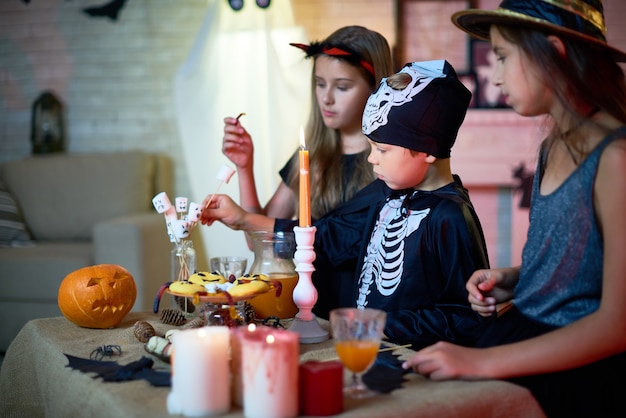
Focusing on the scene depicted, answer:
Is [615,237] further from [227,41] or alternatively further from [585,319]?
[227,41]

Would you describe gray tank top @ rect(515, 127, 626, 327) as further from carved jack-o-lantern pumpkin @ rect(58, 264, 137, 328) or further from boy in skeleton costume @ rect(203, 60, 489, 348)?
carved jack-o-lantern pumpkin @ rect(58, 264, 137, 328)

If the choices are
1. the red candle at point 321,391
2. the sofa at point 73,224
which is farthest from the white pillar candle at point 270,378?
the sofa at point 73,224

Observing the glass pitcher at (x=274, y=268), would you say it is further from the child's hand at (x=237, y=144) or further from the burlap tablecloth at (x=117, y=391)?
the child's hand at (x=237, y=144)

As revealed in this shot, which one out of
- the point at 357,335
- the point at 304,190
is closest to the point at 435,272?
the point at 304,190

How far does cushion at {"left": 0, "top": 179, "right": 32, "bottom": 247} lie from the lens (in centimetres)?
402

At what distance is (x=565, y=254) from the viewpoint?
129 cm

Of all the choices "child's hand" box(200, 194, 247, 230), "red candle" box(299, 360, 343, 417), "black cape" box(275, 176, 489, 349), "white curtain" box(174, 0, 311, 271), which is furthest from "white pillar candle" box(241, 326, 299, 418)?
"white curtain" box(174, 0, 311, 271)

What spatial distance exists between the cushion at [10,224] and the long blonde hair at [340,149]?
2.25 metres

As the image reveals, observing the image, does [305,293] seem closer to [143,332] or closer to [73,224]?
[143,332]

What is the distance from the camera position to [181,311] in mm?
1744

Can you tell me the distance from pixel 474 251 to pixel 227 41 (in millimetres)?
2810

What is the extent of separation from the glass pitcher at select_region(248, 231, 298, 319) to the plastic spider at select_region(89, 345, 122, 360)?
330 mm

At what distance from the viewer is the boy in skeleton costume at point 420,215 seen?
1626 millimetres

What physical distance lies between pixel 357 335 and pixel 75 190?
3.53 m
